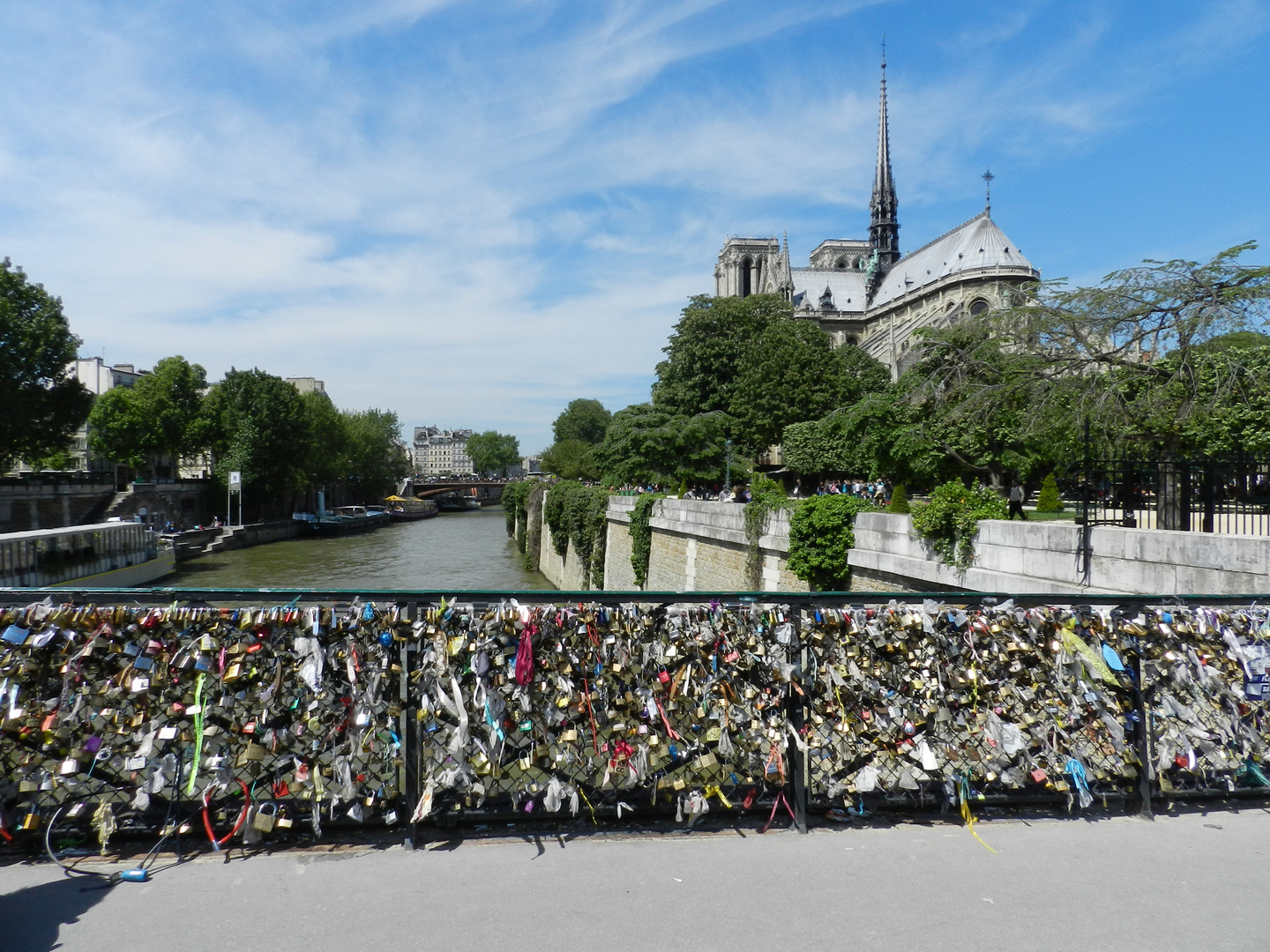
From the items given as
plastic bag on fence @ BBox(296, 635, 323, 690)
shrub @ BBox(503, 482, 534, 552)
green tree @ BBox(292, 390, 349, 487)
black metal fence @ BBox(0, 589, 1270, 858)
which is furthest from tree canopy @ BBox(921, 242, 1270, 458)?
green tree @ BBox(292, 390, 349, 487)

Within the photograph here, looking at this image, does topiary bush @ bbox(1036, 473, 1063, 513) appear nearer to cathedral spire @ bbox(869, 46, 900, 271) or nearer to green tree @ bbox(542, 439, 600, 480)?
green tree @ bbox(542, 439, 600, 480)

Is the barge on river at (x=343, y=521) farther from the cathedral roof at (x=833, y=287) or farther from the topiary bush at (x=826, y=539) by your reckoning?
the topiary bush at (x=826, y=539)

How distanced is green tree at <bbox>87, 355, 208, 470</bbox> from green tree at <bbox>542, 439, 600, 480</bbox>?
90.0 feet

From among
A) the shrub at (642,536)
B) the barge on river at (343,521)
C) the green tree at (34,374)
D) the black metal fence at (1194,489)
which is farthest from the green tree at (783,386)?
the barge on river at (343,521)

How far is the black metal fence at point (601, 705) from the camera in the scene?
412 cm

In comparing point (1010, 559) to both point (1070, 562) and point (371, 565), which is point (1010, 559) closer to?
point (1070, 562)

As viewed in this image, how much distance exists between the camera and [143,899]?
3.58 metres

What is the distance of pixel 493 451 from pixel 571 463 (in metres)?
98.2

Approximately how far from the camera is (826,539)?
13805mm

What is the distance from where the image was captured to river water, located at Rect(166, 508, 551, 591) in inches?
1446

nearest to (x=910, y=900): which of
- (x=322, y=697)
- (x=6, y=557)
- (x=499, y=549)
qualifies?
(x=322, y=697)

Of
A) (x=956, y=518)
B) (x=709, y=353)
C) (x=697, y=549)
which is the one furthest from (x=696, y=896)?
(x=709, y=353)

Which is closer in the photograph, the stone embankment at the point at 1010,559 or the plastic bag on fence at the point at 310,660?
the plastic bag on fence at the point at 310,660

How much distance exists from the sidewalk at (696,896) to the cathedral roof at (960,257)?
6928 centimetres
